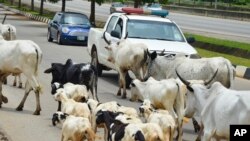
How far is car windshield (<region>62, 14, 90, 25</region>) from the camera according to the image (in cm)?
3388

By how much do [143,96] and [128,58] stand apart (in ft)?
13.4

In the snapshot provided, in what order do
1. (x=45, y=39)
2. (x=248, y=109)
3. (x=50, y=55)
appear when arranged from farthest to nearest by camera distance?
(x=45, y=39) → (x=50, y=55) → (x=248, y=109)

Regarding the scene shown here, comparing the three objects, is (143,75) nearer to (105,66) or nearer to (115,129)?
(105,66)

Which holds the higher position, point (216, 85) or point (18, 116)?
point (216, 85)

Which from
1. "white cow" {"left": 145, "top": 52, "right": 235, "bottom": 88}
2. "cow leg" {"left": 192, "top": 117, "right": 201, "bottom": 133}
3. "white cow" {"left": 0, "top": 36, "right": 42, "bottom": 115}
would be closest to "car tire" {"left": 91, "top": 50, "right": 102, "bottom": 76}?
Result: "white cow" {"left": 145, "top": 52, "right": 235, "bottom": 88}

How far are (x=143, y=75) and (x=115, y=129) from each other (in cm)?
670

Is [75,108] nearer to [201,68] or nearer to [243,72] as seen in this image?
[201,68]

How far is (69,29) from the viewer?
3253cm

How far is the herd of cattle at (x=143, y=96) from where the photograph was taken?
9.49m

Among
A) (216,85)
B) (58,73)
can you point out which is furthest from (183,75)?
(216,85)

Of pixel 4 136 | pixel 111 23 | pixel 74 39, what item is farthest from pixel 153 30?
pixel 74 39

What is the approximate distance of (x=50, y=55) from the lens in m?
25.6

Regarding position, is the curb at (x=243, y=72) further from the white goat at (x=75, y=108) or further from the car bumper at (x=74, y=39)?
the white goat at (x=75, y=108)

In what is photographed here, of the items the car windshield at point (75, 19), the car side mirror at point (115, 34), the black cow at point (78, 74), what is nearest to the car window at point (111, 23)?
the car side mirror at point (115, 34)
